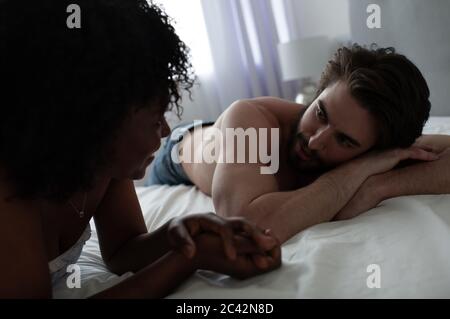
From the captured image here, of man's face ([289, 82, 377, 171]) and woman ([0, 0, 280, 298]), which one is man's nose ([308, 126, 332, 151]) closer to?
man's face ([289, 82, 377, 171])

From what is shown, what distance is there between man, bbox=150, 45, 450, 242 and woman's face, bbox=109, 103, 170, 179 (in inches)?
13.8

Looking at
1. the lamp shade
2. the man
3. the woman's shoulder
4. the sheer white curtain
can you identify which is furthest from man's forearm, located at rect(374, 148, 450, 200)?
the sheer white curtain

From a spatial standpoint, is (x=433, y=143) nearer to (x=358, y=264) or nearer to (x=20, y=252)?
(x=358, y=264)

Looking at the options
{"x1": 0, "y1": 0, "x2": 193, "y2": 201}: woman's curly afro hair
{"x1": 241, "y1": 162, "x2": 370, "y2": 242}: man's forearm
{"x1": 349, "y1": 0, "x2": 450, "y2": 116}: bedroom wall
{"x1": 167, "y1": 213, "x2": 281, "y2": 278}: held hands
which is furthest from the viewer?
{"x1": 349, "y1": 0, "x2": 450, "y2": 116}: bedroom wall

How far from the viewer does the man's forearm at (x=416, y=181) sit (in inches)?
42.3

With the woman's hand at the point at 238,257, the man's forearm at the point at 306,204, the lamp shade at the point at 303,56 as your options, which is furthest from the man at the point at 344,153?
the lamp shade at the point at 303,56

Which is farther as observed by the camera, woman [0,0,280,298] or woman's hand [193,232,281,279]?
woman's hand [193,232,281,279]

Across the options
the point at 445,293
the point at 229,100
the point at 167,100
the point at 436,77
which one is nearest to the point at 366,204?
the point at 445,293

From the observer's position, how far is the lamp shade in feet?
8.80

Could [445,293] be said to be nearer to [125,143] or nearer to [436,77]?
[125,143]

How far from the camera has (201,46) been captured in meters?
3.00

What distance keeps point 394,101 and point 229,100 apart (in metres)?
1.97

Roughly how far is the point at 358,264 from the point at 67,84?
1.60 feet

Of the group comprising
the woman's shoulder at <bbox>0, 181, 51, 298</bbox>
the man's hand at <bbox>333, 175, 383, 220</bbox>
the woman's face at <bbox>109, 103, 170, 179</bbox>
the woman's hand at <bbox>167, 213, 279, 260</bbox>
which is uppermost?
the woman's face at <bbox>109, 103, 170, 179</bbox>
